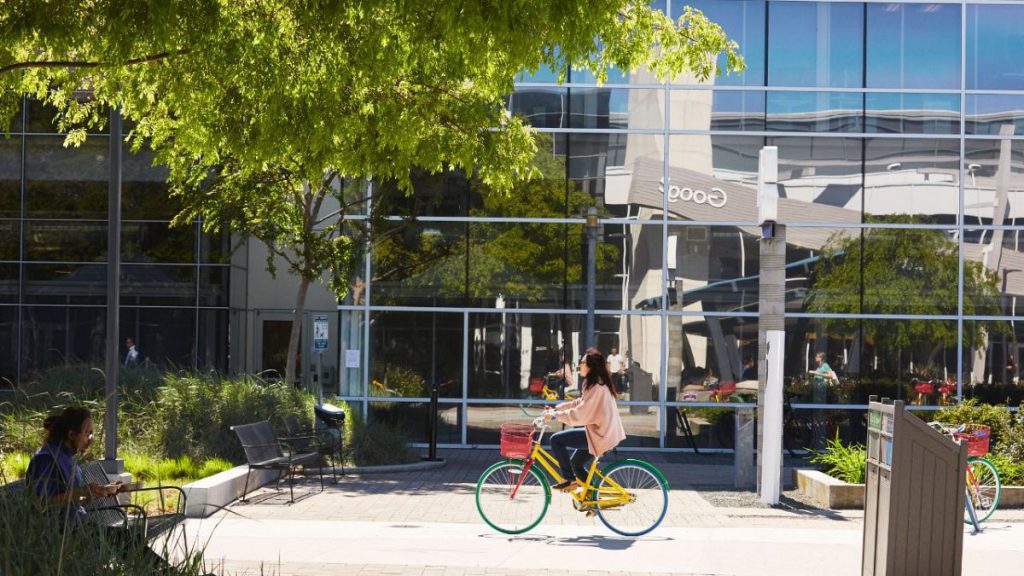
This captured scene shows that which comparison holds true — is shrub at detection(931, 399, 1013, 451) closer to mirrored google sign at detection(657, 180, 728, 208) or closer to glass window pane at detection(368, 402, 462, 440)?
mirrored google sign at detection(657, 180, 728, 208)

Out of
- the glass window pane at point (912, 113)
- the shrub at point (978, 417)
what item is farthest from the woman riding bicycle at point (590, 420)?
the glass window pane at point (912, 113)

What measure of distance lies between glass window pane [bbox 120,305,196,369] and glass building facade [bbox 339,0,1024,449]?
41.9ft

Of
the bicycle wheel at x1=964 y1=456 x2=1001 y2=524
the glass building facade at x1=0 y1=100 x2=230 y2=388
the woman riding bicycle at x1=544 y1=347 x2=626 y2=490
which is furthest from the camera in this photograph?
the glass building facade at x1=0 y1=100 x2=230 y2=388

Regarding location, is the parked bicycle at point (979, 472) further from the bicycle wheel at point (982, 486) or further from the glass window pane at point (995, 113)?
the glass window pane at point (995, 113)

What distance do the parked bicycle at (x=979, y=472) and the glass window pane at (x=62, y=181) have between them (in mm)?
25700

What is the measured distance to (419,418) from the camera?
75.8ft

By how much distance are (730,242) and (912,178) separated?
3.42 metres

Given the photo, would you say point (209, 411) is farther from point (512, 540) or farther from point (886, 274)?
point (886, 274)

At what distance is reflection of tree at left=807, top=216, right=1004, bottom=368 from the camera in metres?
23.2

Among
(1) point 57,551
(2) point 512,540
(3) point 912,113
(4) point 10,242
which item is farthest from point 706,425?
(4) point 10,242

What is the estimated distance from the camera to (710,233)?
23.3 metres

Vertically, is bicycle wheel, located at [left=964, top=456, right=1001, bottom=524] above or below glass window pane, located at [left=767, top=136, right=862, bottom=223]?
below

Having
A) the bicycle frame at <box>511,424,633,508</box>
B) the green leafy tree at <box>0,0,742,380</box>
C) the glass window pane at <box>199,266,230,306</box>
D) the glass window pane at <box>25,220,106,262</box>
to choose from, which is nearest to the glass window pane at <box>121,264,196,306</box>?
the glass window pane at <box>199,266,230,306</box>

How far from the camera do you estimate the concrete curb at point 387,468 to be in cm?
1731
